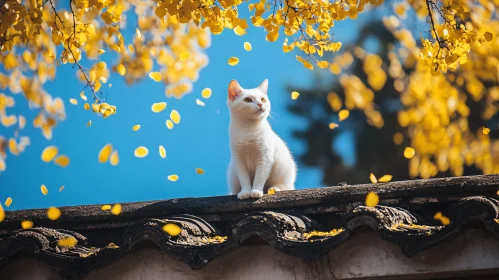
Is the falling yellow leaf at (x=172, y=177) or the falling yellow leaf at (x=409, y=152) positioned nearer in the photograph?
the falling yellow leaf at (x=172, y=177)

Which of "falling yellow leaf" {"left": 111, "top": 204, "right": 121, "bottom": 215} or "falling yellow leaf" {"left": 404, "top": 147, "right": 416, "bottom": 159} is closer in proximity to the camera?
"falling yellow leaf" {"left": 111, "top": 204, "right": 121, "bottom": 215}

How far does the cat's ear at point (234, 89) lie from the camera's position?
5988 mm

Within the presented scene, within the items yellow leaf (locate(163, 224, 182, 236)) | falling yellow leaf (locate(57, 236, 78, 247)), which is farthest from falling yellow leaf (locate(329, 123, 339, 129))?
yellow leaf (locate(163, 224, 182, 236))

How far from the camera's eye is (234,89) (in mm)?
6004

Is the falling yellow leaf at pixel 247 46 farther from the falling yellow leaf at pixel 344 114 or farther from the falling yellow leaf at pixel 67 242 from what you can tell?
the falling yellow leaf at pixel 344 114

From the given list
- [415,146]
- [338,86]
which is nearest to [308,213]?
[415,146]

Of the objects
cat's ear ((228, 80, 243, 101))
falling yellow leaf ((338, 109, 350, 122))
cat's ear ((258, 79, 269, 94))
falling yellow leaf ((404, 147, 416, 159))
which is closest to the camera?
cat's ear ((228, 80, 243, 101))

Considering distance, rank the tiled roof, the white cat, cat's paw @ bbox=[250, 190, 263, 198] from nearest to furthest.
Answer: the tiled roof → cat's paw @ bbox=[250, 190, 263, 198] → the white cat

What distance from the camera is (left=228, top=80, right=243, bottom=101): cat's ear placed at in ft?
19.6

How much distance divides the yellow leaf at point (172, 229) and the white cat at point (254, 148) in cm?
155

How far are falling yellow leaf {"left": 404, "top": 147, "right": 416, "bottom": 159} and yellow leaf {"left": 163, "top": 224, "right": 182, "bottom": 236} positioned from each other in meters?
8.84

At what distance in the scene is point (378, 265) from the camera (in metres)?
3.43

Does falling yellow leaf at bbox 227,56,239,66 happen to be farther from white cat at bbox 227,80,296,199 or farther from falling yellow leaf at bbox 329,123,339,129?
falling yellow leaf at bbox 329,123,339,129

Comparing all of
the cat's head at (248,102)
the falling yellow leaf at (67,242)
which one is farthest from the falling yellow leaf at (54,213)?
the cat's head at (248,102)
